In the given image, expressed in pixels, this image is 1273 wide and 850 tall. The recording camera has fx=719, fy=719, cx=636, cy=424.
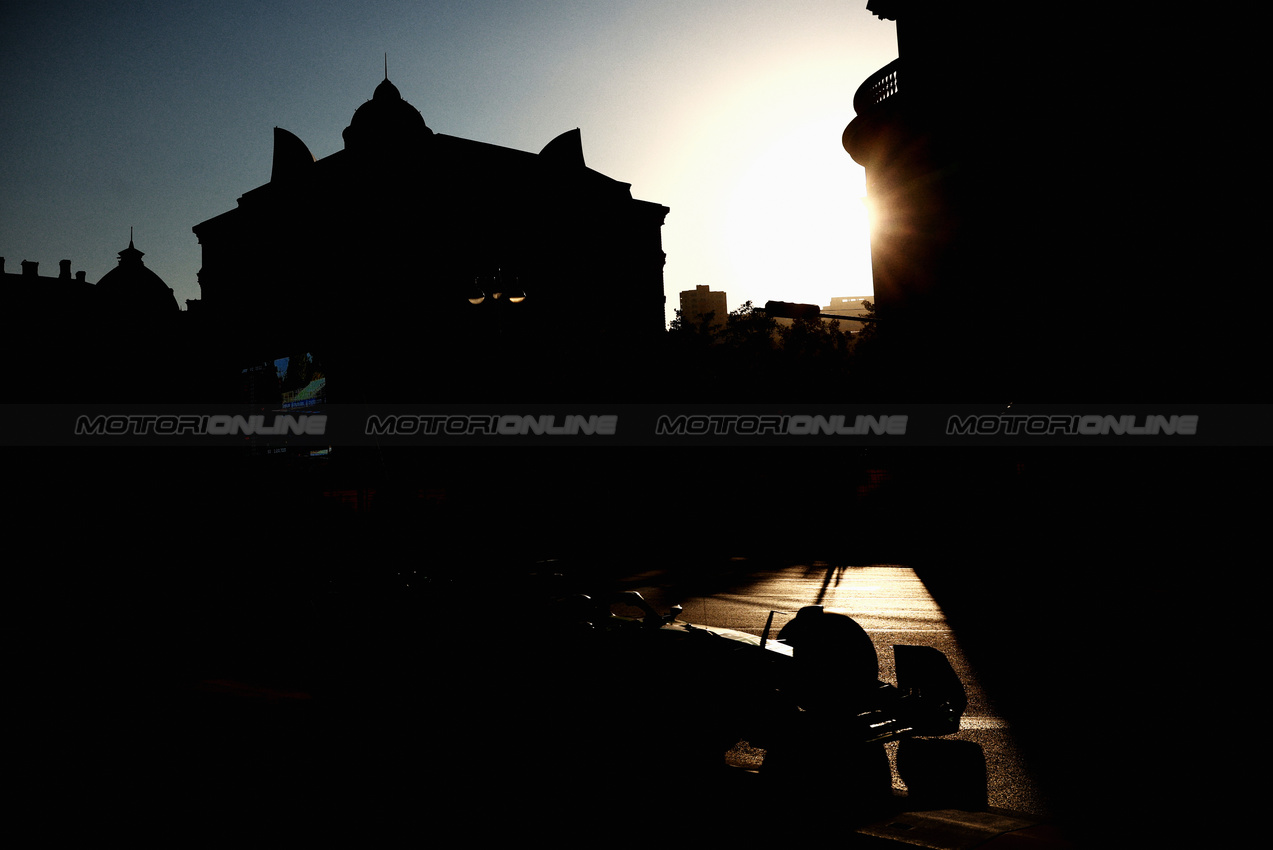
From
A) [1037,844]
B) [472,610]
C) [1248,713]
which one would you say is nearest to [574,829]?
[472,610]

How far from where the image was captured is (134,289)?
4675cm

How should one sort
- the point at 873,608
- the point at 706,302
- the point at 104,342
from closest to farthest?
the point at 873,608
the point at 104,342
the point at 706,302

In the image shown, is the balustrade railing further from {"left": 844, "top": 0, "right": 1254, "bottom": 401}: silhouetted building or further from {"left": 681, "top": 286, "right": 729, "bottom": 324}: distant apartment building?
{"left": 681, "top": 286, "right": 729, "bottom": 324}: distant apartment building

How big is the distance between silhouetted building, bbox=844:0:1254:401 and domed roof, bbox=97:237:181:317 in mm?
43654

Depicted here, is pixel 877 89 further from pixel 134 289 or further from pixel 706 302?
pixel 706 302

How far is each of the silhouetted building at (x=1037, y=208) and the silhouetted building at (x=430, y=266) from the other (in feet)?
50.4

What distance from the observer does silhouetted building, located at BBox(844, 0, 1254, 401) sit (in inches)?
615

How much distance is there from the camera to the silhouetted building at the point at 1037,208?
15.6m

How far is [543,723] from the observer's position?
17.8ft

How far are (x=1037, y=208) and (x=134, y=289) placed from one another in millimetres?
51502

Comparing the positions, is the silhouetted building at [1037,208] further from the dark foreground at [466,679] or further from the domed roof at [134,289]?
the domed roof at [134,289]

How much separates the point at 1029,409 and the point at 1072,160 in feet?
20.6

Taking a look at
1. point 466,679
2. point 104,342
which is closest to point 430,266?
point 104,342

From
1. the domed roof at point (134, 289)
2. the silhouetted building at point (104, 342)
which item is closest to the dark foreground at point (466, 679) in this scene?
the silhouetted building at point (104, 342)
